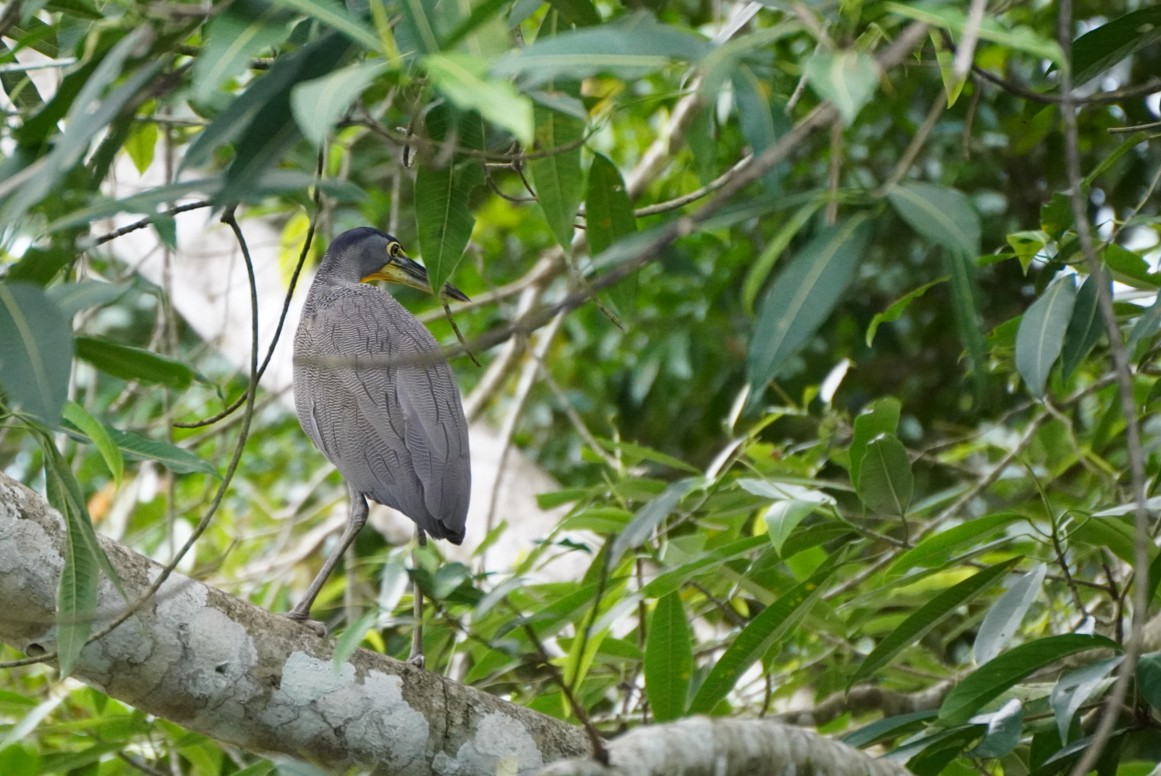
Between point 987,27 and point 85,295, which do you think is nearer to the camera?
point 987,27

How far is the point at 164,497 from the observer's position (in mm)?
5902

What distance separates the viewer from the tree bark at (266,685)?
2.13 metres

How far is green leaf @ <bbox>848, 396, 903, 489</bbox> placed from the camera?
2.71m

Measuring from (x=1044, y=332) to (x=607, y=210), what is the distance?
2.75ft

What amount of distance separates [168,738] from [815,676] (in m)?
2.12

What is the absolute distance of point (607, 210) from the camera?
8.02ft

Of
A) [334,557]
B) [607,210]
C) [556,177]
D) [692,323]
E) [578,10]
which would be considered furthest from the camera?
[692,323]

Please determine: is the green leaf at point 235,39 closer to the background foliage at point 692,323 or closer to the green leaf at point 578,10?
the background foliage at point 692,323

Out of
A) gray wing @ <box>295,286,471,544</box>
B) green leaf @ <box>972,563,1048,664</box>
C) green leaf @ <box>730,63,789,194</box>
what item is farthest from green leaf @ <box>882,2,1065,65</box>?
gray wing @ <box>295,286,471,544</box>

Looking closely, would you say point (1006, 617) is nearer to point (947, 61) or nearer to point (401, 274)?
point (947, 61)

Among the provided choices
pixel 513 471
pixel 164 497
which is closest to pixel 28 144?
pixel 513 471

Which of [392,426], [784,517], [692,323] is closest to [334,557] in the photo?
[392,426]

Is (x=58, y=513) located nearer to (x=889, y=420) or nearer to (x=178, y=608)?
(x=178, y=608)

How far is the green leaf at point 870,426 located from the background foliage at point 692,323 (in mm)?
12
